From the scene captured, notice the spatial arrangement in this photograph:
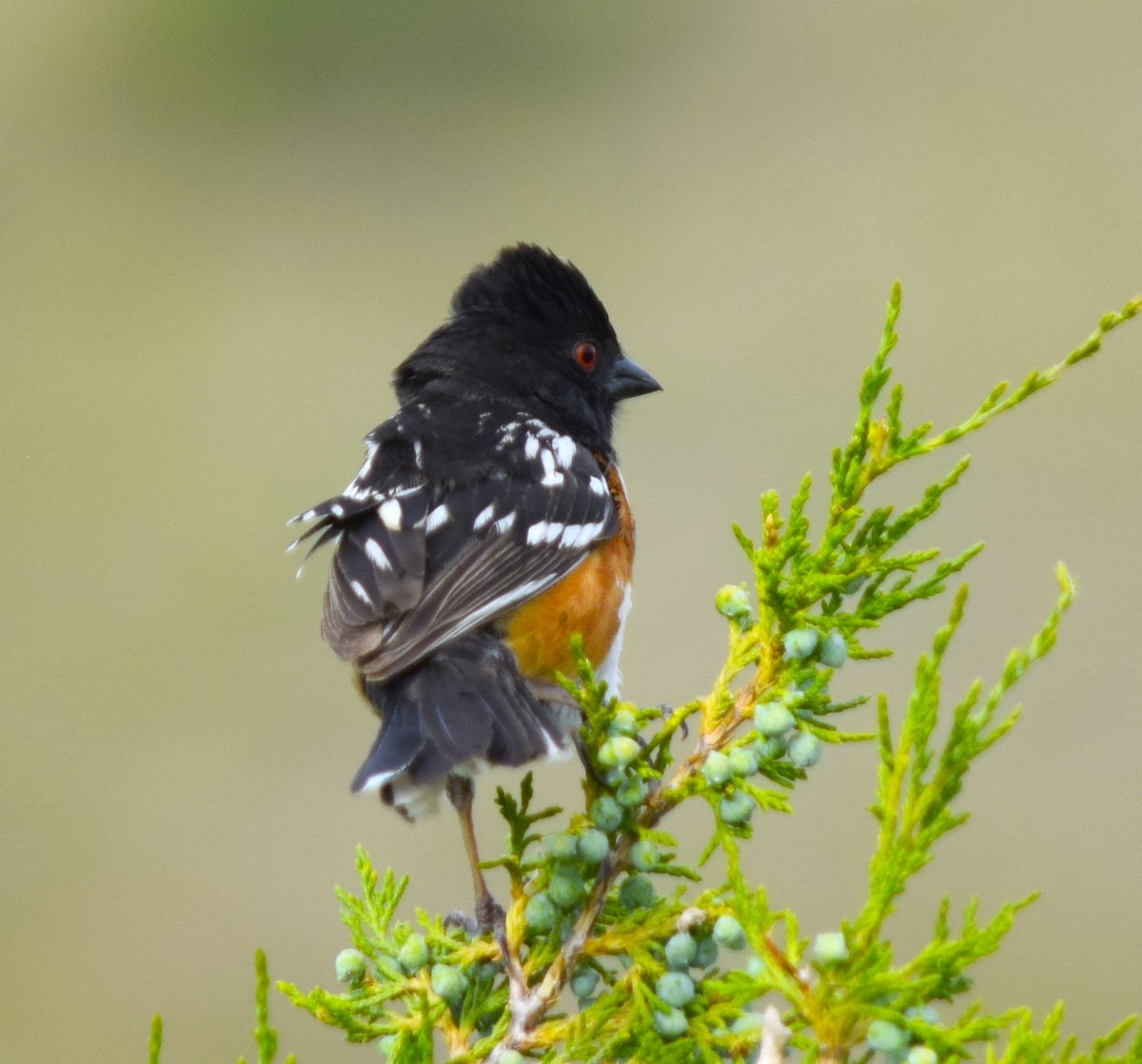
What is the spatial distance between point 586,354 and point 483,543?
36.0 inches

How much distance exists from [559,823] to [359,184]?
5.33 meters

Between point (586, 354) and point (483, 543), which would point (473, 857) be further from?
point (586, 354)

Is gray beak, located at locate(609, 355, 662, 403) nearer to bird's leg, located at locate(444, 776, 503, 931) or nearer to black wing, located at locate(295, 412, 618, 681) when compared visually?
black wing, located at locate(295, 412, 618, 681)

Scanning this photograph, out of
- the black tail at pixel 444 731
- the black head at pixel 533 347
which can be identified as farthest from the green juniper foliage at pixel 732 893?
the black head at pixel 533 347

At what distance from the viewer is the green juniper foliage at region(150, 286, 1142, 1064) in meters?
1.36

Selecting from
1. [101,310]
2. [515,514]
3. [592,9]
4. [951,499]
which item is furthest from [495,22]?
[515,514]

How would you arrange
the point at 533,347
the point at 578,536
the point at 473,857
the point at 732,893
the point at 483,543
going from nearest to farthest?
1. the point at 732,893
2. the point at 473,857
3. the point at 483,543
4. the point at 578,536
5. the point at 533,347

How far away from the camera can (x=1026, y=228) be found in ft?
27.6

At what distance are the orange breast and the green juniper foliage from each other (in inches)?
18.2

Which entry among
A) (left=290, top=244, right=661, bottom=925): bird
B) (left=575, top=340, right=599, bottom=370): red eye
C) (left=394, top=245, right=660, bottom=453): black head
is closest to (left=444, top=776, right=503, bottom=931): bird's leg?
(left=290, top=244, right=661, bottom=925): bird

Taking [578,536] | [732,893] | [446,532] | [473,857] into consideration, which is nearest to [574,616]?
[578,536]

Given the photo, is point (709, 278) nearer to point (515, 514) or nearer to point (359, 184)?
point (359, 184)

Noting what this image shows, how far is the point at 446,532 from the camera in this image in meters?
2.34

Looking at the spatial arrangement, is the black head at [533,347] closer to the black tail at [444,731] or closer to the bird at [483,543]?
the bird at [483,543]
